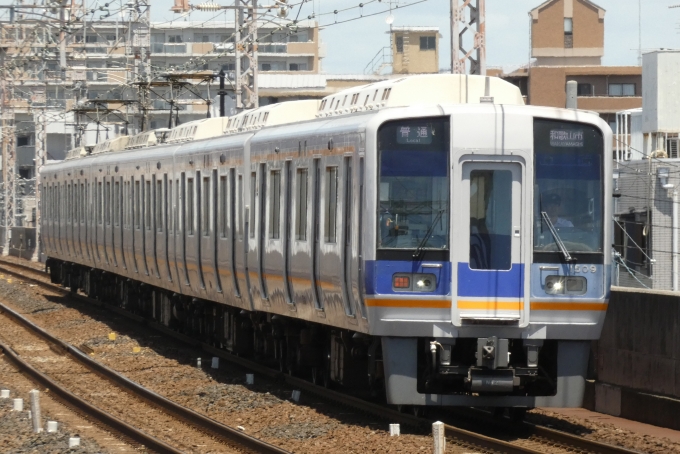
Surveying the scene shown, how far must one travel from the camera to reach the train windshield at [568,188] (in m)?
11.2

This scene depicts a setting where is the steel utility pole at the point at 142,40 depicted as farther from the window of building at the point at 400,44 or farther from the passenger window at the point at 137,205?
the window of building at the point at 400,44

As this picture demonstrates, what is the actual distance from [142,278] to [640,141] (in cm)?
1410

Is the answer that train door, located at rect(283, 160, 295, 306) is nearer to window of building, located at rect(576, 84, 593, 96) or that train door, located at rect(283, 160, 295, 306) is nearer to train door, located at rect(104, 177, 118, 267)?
train door, located at rect(104, 177, 118, 267)

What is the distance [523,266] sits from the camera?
11.1 m

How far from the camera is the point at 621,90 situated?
2613 inches

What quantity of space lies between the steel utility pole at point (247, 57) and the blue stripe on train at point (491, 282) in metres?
15.3

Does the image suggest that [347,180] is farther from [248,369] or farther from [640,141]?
[640,141]

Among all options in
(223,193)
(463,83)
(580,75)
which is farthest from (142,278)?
(580,75)

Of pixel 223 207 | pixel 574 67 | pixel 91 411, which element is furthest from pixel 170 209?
pixel 574 67

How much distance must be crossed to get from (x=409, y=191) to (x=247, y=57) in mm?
16303

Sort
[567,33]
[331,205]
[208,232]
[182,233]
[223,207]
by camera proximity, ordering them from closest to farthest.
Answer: [331,205], [223,207], [208,232], [182,233], [567,33]

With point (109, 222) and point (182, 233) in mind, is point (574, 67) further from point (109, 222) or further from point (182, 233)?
point (182, 233)

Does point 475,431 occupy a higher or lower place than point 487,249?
lower

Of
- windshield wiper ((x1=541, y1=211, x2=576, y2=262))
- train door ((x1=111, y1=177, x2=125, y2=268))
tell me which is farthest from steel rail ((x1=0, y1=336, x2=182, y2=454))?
train door ((x1=111, y1=177, x2=125, y2=268))
